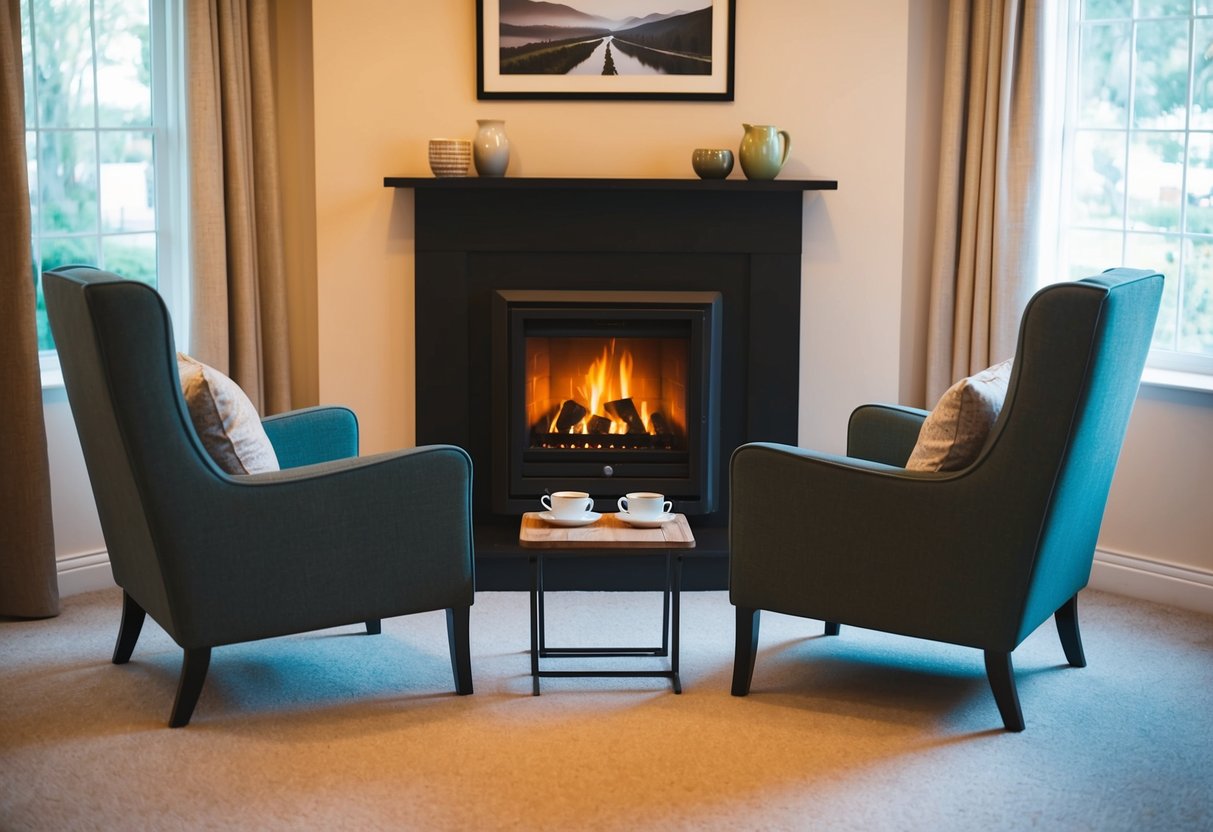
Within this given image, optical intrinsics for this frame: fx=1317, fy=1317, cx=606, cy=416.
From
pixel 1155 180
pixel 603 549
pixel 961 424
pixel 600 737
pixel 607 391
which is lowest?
pixel 600 737

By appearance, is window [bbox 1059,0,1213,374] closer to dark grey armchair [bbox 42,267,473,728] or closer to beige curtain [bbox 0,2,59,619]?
dark grey armchair [bbox 42,267,473,728]

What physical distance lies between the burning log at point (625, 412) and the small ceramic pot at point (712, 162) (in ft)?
2.66

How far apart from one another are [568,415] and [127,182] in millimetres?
1715

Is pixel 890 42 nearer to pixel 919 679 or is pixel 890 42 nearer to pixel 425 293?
pixel 425 293

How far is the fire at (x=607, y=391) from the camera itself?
448 centimetres

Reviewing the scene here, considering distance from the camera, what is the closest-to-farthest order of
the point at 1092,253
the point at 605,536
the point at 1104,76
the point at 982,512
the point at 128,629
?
1. the point at 982,512
2. the point at 605,536
3. the point at 128,629
4. the point at 1104,76
5. the point at 1092,253

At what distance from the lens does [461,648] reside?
336 centimetres

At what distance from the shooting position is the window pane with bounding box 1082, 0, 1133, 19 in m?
4.54

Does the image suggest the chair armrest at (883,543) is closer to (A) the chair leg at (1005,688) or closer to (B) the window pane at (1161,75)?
(A) the chair leg at (1005,688)

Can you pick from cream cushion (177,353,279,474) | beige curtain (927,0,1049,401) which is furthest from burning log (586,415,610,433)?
cream cushion (177,353,279,474)

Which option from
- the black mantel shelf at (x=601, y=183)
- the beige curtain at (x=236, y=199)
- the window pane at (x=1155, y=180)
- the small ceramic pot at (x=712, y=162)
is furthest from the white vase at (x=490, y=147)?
the window pane at (x=1155, y=180)

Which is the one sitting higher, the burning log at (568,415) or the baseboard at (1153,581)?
the burning log at (568,415)

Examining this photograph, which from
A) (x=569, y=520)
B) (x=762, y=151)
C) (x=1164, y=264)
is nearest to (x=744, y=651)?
(x=569, y=520)

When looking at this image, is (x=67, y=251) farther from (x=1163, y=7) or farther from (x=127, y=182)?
(x=1163, y=7)
